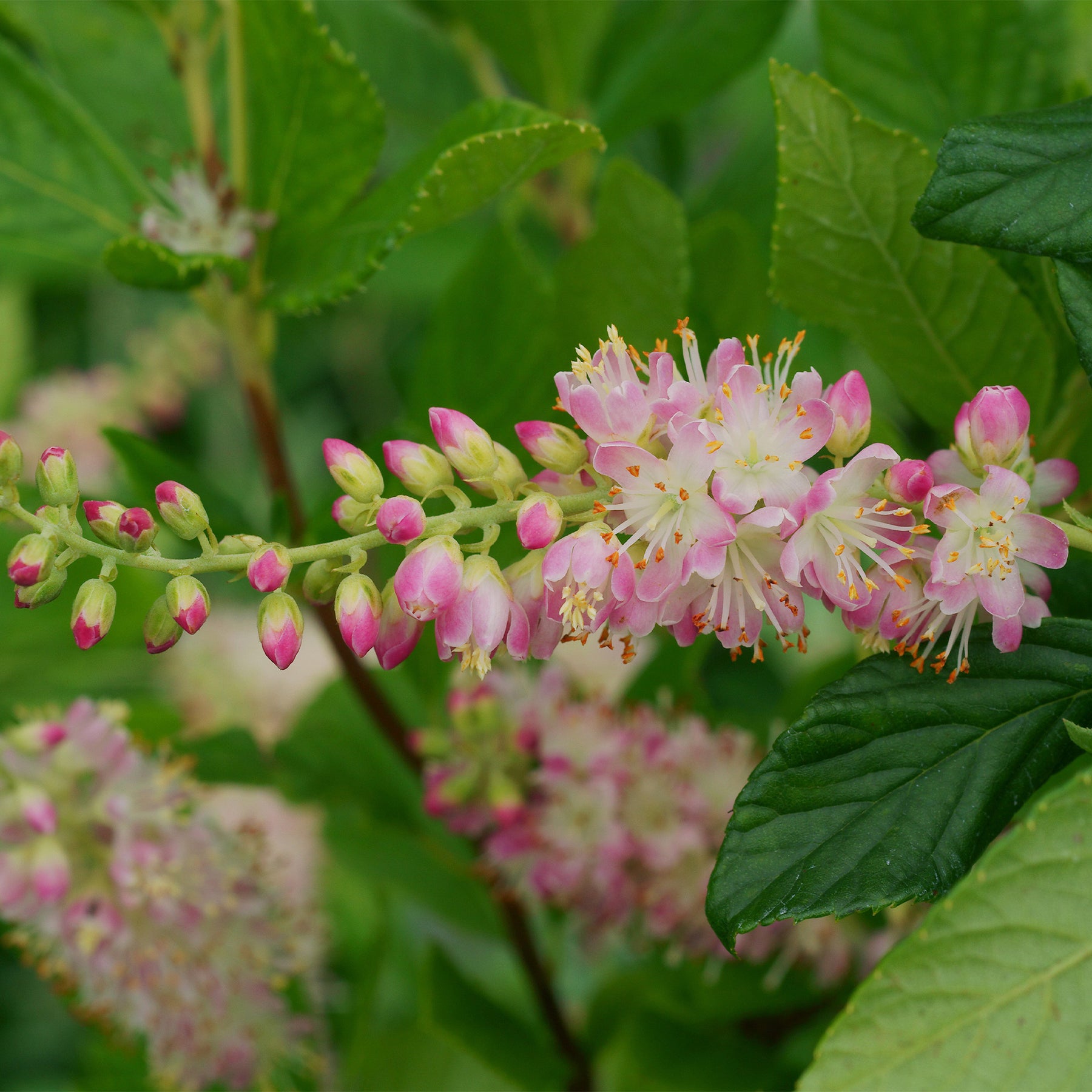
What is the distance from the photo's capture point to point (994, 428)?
0.45 metres

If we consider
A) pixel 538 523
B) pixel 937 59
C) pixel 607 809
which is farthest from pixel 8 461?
pixel 937 59

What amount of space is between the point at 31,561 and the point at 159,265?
0.74 ft

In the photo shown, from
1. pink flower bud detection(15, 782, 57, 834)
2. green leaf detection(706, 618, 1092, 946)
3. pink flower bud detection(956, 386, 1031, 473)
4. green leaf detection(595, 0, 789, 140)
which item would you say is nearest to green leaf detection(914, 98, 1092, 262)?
pink flower bud detection(956, 386, 1031, 473)

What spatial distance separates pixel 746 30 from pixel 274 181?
455 millimetres

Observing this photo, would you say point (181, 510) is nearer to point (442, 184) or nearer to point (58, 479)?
point (58, 479)

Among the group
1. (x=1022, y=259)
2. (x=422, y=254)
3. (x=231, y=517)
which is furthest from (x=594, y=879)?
(x=422, y=254)

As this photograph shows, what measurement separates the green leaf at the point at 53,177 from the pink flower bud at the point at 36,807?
1.15 ft

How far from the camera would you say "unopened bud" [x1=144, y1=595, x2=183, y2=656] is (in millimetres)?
466

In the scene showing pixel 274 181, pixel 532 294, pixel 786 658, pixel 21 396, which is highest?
pixel 274 181

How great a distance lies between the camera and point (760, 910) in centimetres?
42

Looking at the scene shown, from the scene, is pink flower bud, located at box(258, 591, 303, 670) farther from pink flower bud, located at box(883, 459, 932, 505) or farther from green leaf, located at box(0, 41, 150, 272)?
green leaf, located at box(0, 41, 150, 272)

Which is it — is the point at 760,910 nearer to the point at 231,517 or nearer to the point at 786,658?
the point at 231,517

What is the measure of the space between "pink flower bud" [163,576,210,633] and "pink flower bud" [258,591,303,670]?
2cm

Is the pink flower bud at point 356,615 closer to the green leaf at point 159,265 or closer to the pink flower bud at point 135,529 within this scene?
the pink flower bud at point 135,529
